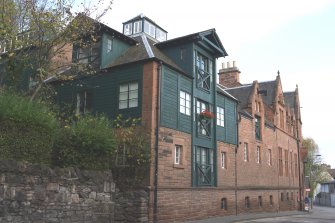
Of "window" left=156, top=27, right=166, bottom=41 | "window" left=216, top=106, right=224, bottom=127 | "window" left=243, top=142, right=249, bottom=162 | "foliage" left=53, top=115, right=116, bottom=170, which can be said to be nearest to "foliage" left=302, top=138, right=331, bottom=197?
"window" left=243, top=142, right=249, bottom=162

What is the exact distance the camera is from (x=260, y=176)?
1198 inches

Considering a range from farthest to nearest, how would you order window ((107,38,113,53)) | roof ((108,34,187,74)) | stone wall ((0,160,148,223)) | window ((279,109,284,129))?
window ((279,109,284,129)) → window ((107,38,113,53)) → roof ((108,34,187,74)) → stone wall ((0,160,148,223))

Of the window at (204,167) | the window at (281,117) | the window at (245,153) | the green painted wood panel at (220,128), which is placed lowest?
the window at (204,167)

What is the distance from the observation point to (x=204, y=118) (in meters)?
22.4

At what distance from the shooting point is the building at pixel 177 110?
19.0m

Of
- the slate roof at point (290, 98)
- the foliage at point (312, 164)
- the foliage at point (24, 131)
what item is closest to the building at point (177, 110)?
the foliage at point (24, 131)

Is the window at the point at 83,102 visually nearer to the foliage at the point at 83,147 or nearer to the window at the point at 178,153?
the window at the point at 178,153

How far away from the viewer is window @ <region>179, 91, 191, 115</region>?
20878 mm

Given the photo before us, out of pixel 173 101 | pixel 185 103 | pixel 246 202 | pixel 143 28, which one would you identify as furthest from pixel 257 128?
pixel 173 101

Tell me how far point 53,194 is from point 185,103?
33.1 feet

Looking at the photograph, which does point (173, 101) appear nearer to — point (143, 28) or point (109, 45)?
point (109, 45)

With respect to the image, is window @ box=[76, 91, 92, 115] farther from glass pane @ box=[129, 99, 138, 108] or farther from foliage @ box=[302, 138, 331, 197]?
foliage @ box=[302, 138, 331, 197]

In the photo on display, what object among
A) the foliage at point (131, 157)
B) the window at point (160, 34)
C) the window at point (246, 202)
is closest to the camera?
the foliage at point (131, 157)

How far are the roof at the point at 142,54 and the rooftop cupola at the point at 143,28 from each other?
234 cm
